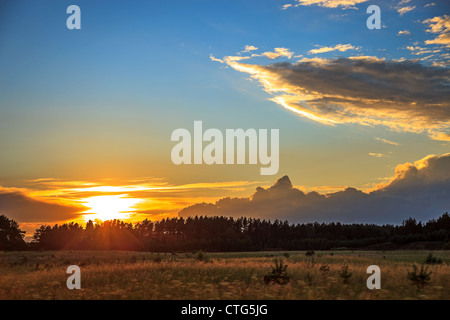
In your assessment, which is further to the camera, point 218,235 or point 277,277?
point 218,235

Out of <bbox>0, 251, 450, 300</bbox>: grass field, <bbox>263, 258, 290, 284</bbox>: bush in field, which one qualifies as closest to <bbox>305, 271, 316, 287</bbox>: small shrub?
<bbox>0, 251, 450, 300</bbox>: grass field

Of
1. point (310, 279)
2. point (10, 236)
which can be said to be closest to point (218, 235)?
point (10, 236)

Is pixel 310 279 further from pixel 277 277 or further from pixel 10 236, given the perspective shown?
pixel 10 236

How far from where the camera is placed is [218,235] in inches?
6270

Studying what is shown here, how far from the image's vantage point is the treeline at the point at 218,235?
140m

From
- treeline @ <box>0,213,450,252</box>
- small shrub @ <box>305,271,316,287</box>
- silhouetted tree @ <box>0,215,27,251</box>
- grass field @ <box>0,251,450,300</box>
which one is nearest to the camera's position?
grass field @ <box>0,251,450,300</box>

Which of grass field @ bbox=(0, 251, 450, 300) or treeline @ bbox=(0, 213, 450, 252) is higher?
grass field @ bbox=(0, 251, 450, 300)

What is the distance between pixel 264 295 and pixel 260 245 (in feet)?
486

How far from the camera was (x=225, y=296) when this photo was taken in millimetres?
13945

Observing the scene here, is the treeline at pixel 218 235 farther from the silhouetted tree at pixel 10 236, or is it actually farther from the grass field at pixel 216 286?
the grass field at pixel 216 286

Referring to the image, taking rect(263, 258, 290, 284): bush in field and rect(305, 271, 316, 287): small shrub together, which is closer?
rect(305, 271, 316, 287): small shrub

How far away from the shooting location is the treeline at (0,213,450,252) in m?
140

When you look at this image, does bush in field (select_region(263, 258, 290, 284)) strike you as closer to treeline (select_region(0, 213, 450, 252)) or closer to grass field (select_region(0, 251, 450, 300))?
grass field (select_region(0, 251, 450, 300))
